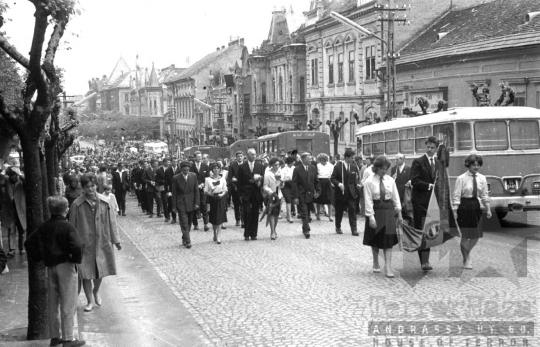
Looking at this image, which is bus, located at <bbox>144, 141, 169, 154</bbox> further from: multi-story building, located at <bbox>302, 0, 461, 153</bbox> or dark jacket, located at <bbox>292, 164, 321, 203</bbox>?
dark jacket, located at <bbox>292, 164, 321, 203</bbox>

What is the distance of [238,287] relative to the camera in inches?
452

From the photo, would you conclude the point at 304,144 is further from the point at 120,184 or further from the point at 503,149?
the point at 503,149

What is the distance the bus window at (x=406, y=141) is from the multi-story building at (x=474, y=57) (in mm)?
7848

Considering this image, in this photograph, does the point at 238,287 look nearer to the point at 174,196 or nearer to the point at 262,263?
the point at 262,263

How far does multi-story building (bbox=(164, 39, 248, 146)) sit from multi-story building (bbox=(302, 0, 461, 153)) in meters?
23.5

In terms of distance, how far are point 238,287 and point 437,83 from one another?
25.6 metres

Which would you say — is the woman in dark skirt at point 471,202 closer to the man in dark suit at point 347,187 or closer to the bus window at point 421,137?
the man in dark suit at point 347,187

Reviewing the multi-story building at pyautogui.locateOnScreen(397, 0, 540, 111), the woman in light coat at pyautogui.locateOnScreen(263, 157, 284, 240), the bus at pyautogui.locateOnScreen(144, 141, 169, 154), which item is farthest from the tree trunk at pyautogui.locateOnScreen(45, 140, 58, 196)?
the bus at pyautogui.locateOnScreen(144, 141, 169, 154)

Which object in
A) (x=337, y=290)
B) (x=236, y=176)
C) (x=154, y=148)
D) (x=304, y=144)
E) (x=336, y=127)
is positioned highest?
(x=336, y=127)

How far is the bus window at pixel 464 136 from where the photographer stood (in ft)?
59.2

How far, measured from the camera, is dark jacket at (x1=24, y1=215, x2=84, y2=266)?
8461mm

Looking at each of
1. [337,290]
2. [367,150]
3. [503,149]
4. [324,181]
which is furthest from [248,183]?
[367,150]

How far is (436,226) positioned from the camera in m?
11.6

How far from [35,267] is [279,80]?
54.8 m
